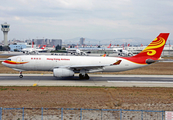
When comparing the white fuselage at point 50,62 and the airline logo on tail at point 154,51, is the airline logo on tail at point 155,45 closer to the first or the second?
the airline logo on tail at point 154,51

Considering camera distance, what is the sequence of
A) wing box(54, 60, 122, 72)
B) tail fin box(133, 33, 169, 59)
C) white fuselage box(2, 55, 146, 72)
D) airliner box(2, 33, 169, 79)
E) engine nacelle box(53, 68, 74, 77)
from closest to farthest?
engine nacelle box(53, 68, 74, 77), wing box(54, 60, 122, 72), airliner box(2, 33, 169, 79), white fuselage box(2, 55, 146, 72), tail fin box(133, 33, 169, 59)

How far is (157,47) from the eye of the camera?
3472 centimetres

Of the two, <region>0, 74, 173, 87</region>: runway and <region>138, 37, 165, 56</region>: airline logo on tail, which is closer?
<region>0, 74, 173, 87</region>: runway

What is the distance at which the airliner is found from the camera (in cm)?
3209

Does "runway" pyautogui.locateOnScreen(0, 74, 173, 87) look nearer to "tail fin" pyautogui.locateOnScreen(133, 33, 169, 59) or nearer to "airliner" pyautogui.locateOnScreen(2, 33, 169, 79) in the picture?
"airliner" pyautogui.locateOnScreen(2, 33, 169, 79)

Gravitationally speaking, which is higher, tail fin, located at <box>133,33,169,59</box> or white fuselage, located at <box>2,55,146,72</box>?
tail fin, located at <box>133,33,169,59</box>

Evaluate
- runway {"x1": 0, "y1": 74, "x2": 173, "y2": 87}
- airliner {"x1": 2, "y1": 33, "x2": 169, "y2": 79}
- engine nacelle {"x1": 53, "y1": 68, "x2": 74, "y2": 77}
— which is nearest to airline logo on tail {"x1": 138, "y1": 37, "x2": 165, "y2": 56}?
airliner {"x1": 2, "y1": 33, "x2": 169, "y2": 79}

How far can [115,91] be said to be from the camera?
25297 mm

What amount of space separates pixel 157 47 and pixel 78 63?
13.1 m

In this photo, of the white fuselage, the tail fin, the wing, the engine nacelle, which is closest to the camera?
the engine nacelle

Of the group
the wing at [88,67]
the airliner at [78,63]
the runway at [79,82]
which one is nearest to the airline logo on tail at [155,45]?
the airliner at [78,63]

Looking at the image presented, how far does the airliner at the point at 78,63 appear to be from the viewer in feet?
105

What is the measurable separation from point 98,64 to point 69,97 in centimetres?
1304

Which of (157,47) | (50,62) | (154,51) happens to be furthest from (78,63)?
(157,47)
